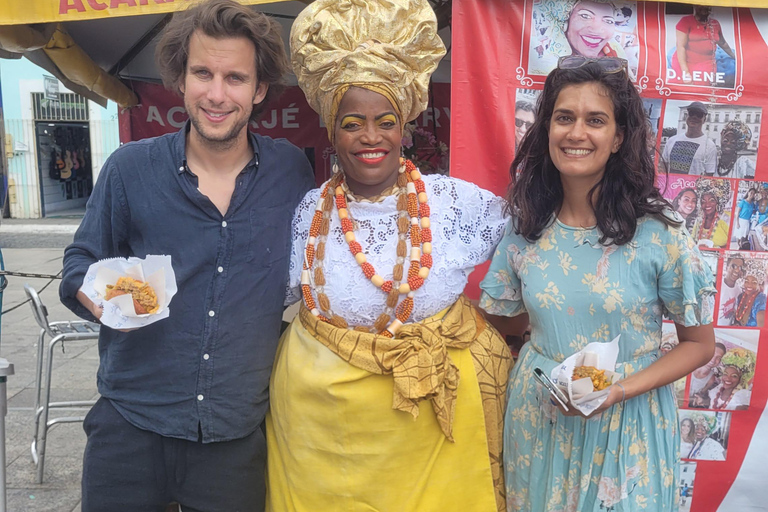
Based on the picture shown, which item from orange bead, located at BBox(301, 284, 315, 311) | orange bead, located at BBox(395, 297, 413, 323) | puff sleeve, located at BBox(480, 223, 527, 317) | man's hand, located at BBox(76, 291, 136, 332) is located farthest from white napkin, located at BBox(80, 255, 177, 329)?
puff sleeve, located at BBox(480, 223, 527, 317)

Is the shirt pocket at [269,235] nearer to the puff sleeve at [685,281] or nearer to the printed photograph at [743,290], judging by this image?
the puff sleeve at [685,281]

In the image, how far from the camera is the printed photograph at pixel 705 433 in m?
2.62

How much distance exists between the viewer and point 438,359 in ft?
6.06

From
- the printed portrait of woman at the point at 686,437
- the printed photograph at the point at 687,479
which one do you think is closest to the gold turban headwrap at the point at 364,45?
the printed portrait of woman at the point at 686,437

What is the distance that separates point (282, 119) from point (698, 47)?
10.7ft

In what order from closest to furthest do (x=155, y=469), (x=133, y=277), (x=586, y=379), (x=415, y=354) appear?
1. (x=586, y=379)
2. (x=133, y=277)
3. (x=415, y=354)
4. (x=155, y=469)

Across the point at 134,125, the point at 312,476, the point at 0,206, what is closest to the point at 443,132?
the point at 134,125

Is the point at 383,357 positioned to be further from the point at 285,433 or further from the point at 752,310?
the point at 752,310

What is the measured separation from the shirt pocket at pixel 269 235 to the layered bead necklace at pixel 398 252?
86mm

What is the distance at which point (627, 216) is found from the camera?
67.6 inches

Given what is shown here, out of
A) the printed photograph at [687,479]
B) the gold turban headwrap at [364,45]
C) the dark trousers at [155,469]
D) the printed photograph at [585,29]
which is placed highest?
the printed photograph at [585,29]

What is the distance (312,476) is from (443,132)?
325 cm

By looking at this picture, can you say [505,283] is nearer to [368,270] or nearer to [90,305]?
[368,270]

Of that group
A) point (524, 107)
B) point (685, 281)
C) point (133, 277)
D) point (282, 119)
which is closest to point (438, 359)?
point (685, 281)
